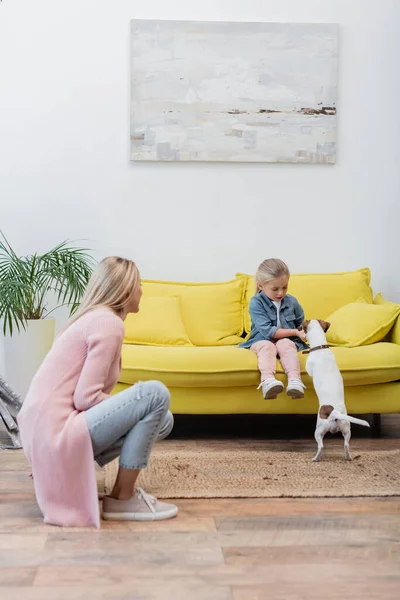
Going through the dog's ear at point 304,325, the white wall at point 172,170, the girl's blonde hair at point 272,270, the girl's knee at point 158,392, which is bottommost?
the girl's knee at point 158,392

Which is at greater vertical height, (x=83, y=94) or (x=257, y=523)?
(x=83, y=94)

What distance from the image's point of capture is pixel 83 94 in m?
4.88

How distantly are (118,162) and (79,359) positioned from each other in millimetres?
2506

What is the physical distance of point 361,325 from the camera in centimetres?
413

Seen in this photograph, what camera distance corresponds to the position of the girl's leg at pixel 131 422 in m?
2.61

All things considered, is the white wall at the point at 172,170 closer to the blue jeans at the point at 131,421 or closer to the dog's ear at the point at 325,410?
the dog's ear at the point at 325,410

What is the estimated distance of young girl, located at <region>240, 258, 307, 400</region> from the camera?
3715 mm

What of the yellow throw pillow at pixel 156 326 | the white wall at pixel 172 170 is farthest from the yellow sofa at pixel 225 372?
the white wall at pixel 172 170

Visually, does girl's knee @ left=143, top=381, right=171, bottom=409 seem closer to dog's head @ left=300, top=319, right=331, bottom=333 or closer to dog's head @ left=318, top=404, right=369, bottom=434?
dog's head @ left=318, top=404, right=369, bottom=434

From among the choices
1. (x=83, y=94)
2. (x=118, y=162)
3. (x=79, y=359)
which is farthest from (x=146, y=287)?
(x=79, y=359)

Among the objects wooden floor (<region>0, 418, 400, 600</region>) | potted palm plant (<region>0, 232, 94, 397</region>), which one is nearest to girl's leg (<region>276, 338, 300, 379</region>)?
wooden floor (<region>0, 418, 400, 600</region>)

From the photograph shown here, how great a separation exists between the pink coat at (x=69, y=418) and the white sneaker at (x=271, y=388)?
3.81ft

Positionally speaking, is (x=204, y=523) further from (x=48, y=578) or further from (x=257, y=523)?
(x=48, y=578)

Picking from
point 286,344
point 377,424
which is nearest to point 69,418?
point 286,344
